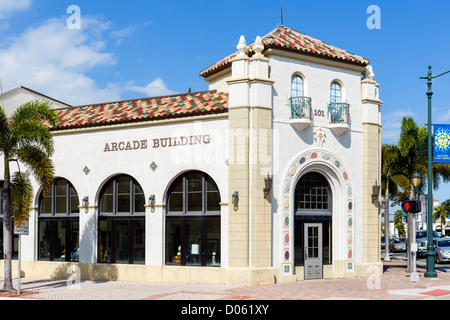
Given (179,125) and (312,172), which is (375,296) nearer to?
(312,172)

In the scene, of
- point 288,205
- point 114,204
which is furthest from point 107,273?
point 288,205

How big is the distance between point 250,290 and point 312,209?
4957mm

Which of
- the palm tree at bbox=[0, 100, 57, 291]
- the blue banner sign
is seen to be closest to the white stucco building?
the blue banner sign

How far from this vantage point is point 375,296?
1648 cm

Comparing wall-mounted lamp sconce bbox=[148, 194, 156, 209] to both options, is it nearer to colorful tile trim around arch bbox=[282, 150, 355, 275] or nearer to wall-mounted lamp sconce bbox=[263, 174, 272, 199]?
wall-mounted lamp sconce bbox=[263, 174, 272, 199]

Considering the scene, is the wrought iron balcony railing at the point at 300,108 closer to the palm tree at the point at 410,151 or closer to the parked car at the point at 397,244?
the palm tree at the point at 410,151

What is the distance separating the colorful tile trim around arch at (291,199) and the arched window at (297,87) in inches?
90.4

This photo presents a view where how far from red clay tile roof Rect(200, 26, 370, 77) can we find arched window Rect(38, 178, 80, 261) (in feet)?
26.1

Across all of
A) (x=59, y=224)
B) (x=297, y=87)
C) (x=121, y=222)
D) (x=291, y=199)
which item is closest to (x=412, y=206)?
(x=291, y=199)

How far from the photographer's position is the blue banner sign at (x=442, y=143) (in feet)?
70.7

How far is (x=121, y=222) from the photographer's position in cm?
2203

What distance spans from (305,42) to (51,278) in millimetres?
14590

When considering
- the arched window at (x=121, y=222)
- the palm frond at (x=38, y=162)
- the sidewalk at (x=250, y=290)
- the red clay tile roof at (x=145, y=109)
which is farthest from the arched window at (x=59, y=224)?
the palm frond at (x=38, y=162)

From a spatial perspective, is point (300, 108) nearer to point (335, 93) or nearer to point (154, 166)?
point (335, 93)
